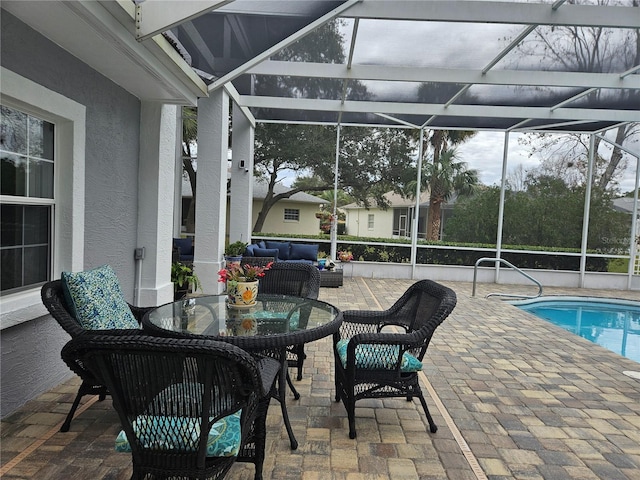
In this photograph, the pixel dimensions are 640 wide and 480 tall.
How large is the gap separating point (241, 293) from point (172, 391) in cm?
131

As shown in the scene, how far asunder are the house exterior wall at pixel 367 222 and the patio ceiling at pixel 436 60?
2.35 m

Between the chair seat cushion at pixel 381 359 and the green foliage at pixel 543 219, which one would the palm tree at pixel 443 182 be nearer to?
the green foliage at pixel 543 219

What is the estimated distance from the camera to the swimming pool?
21.6 ft

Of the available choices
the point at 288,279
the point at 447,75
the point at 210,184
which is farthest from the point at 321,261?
the point at 288,279

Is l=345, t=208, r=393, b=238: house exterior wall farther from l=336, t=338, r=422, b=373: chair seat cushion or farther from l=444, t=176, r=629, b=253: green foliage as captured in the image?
l=336, t=338, r=422, b=373: chair seat cushion

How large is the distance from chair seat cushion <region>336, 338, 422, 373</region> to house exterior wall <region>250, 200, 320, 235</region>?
8308 mm

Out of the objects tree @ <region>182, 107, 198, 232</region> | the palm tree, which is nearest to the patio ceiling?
the palm tree

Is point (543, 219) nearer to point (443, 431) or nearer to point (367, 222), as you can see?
point (367, 222)

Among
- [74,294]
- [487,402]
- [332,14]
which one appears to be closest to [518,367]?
[487,402]

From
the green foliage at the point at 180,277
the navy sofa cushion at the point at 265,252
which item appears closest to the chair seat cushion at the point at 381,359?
the green foliage at the point at 180,277

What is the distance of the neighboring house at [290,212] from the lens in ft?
36.2

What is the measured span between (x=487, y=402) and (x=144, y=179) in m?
3.97

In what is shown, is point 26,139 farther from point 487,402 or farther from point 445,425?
point 487,402

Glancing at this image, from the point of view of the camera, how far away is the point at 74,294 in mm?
2533
